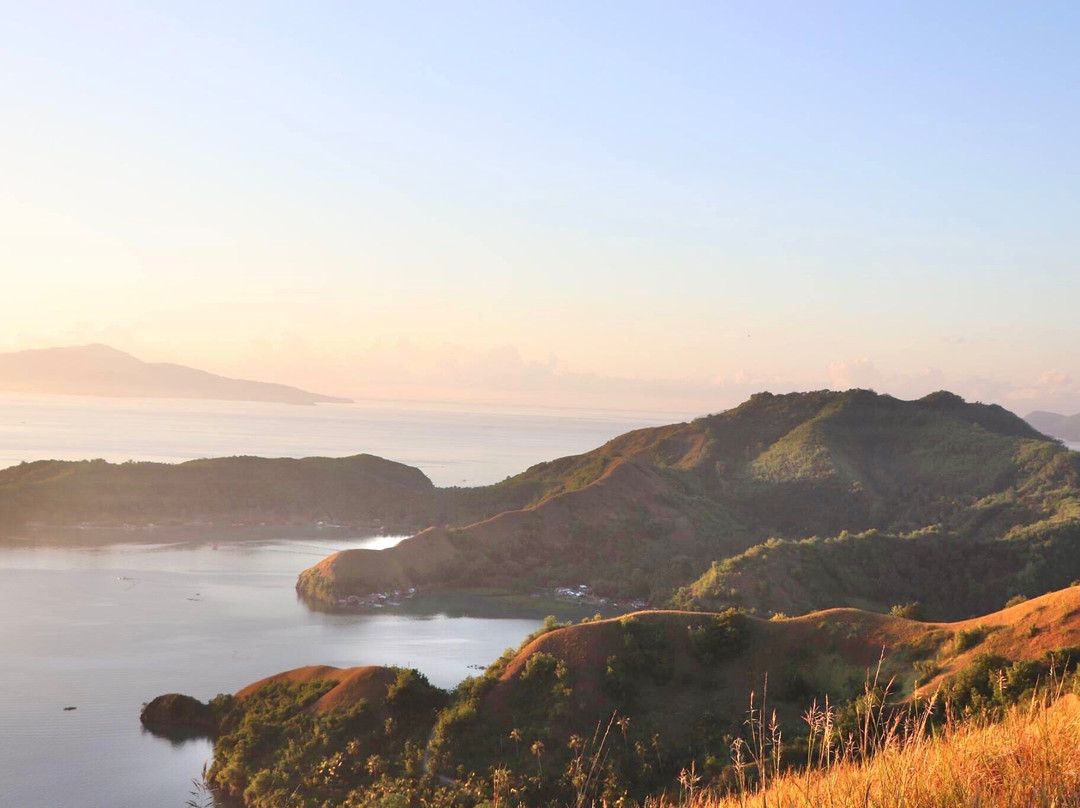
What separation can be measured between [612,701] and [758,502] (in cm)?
6981

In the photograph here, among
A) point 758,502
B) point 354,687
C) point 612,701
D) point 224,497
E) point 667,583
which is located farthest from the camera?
point 224,497

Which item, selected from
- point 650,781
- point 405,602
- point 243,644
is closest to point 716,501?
point 405,602

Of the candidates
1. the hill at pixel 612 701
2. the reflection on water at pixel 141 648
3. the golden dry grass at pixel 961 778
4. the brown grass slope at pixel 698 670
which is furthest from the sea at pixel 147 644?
the golden dry grass at pixel 961 778

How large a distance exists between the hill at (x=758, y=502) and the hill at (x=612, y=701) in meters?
25.3

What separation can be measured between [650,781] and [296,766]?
1027 cm

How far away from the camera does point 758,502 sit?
92188 mm

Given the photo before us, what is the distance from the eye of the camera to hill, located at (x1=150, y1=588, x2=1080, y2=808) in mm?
22281

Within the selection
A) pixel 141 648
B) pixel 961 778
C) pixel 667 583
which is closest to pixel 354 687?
pixel 141 648

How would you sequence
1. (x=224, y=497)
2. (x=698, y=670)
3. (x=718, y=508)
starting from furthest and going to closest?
(x=224, y=497)
(x=718, y=508)
(x=698, y=670)

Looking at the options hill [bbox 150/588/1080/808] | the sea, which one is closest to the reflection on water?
the sea

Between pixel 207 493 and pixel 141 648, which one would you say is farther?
pixel 207 493

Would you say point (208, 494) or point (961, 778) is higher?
point (961, 778)

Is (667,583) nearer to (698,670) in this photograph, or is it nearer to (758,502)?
(758,502)

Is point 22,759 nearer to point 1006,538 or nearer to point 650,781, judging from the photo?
point 650,781
